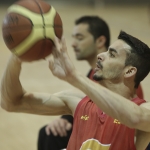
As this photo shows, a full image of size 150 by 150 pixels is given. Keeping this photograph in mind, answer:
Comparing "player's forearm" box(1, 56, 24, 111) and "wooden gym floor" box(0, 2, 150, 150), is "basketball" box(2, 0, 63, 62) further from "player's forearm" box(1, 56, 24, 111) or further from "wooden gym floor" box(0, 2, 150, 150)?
"wooden gym floor" box(0, 2, 150, 150)

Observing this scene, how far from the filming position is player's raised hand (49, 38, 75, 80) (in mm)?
2283

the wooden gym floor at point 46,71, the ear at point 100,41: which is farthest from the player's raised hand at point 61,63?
the wooden gym floor at point 46,71

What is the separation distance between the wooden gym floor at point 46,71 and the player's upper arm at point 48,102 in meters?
1.90

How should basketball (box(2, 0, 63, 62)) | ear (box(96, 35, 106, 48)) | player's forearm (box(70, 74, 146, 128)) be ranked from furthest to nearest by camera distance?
ear (box(96, 35, 106, 48)), basketball (box(2, 0, 63, 62)), player's forearm (box(70, 74, 146, 128))

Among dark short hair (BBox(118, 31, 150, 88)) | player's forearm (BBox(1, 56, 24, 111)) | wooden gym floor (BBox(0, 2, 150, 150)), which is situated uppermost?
Answer: dark short hair (BBox(118, 31, 150, 88))

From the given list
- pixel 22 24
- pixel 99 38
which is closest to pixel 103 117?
pixel 22 24

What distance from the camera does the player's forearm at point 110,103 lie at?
7.41 feet

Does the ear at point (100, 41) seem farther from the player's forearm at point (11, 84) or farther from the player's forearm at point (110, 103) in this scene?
the player's forearm at point (110, 103)

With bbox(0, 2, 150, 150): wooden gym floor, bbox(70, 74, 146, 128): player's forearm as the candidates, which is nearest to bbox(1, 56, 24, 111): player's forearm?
bbox(70, 74, 146, 128): player's forearm

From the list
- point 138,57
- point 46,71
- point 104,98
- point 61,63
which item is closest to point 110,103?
point 104,98

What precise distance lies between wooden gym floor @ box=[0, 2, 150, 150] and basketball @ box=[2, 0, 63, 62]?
2.46 meters

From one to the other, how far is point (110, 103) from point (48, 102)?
763mm

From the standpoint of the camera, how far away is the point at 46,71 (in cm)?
796

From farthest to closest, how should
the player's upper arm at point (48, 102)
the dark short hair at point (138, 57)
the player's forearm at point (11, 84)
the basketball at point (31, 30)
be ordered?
1. the player's upper arm at point (48, 102)
2. the player's forearm at point (11, 84)
3. the dark short hair at point (138, 57)
4. the basketball at point (31, 30)
